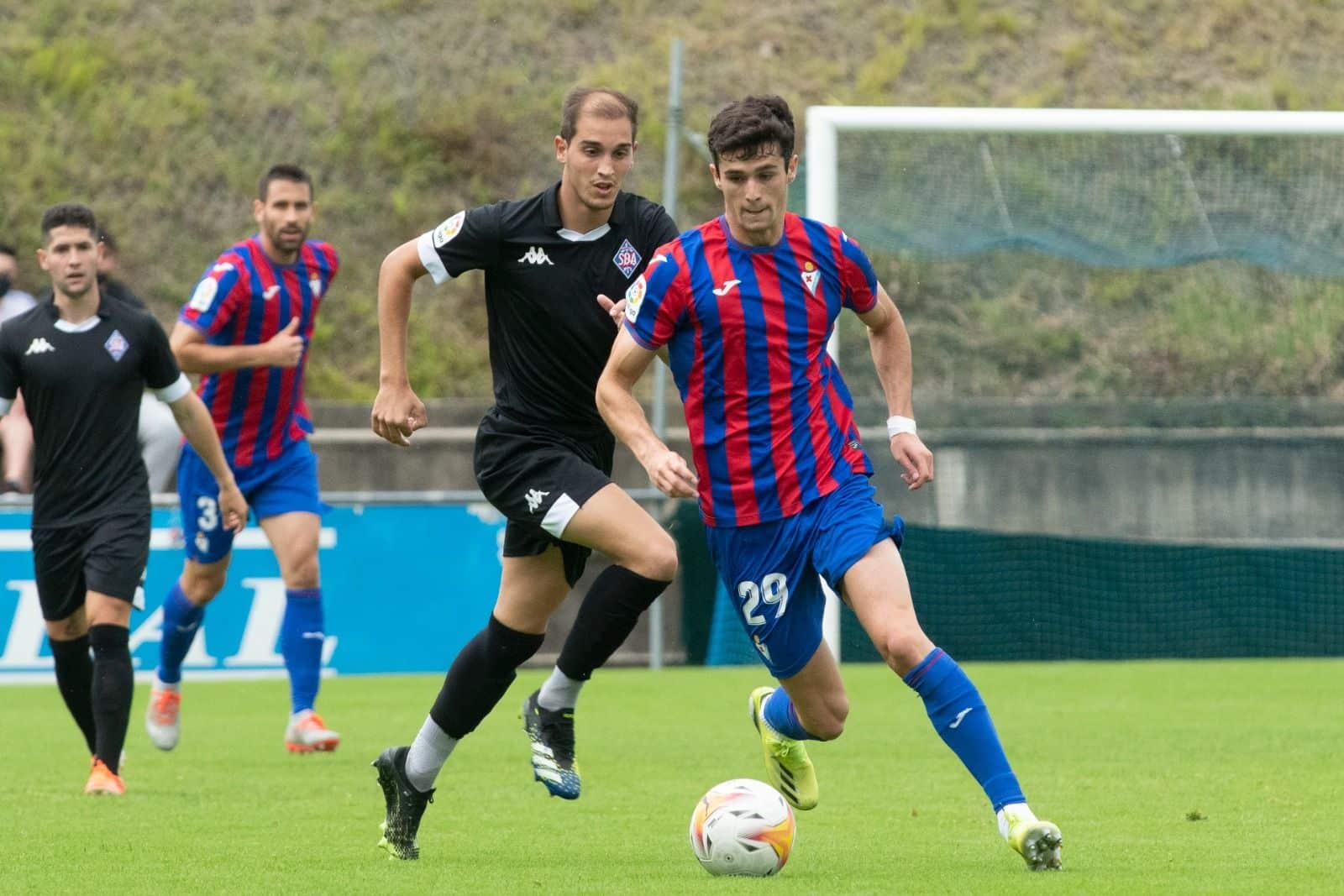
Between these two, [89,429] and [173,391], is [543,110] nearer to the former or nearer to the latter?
[173,391]

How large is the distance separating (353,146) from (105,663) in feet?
45.6

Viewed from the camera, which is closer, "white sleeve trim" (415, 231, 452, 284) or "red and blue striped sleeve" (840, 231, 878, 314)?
"red and blue striped sleeve" (840, 231, 878, 314)

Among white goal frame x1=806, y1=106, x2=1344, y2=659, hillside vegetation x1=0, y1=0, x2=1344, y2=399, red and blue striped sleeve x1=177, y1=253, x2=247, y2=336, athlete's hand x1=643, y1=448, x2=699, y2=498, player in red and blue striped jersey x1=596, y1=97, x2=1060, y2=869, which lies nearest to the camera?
athlete's hand x1=643, y1=448, x2=699, y2=498

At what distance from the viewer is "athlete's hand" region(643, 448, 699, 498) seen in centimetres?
498

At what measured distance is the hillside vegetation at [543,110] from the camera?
61.8 feet

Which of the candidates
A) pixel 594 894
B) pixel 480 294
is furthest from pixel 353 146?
pixel 594 894

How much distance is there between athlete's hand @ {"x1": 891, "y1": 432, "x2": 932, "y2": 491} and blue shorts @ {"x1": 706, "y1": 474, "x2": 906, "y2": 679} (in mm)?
115

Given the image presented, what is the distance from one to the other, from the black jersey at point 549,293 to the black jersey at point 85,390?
208 cm

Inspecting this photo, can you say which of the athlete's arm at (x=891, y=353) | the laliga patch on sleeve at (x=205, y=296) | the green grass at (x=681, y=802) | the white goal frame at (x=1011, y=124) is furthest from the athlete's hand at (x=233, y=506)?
the white goal frame at (x=1011, y=124)

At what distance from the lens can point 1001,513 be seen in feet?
52.0

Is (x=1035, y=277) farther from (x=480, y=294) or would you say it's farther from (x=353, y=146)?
(x=353, y=146)

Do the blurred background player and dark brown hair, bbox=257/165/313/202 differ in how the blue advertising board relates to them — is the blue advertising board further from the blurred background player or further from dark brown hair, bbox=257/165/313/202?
dark brown hair, bbox=257/165/313/202

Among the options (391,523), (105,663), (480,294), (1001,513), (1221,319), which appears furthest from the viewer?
(480,294)

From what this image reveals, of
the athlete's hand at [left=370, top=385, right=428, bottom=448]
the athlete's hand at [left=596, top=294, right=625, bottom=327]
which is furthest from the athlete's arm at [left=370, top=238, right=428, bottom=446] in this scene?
the athlete's hand at [left=596, top=294, right=625, bottom=327]
